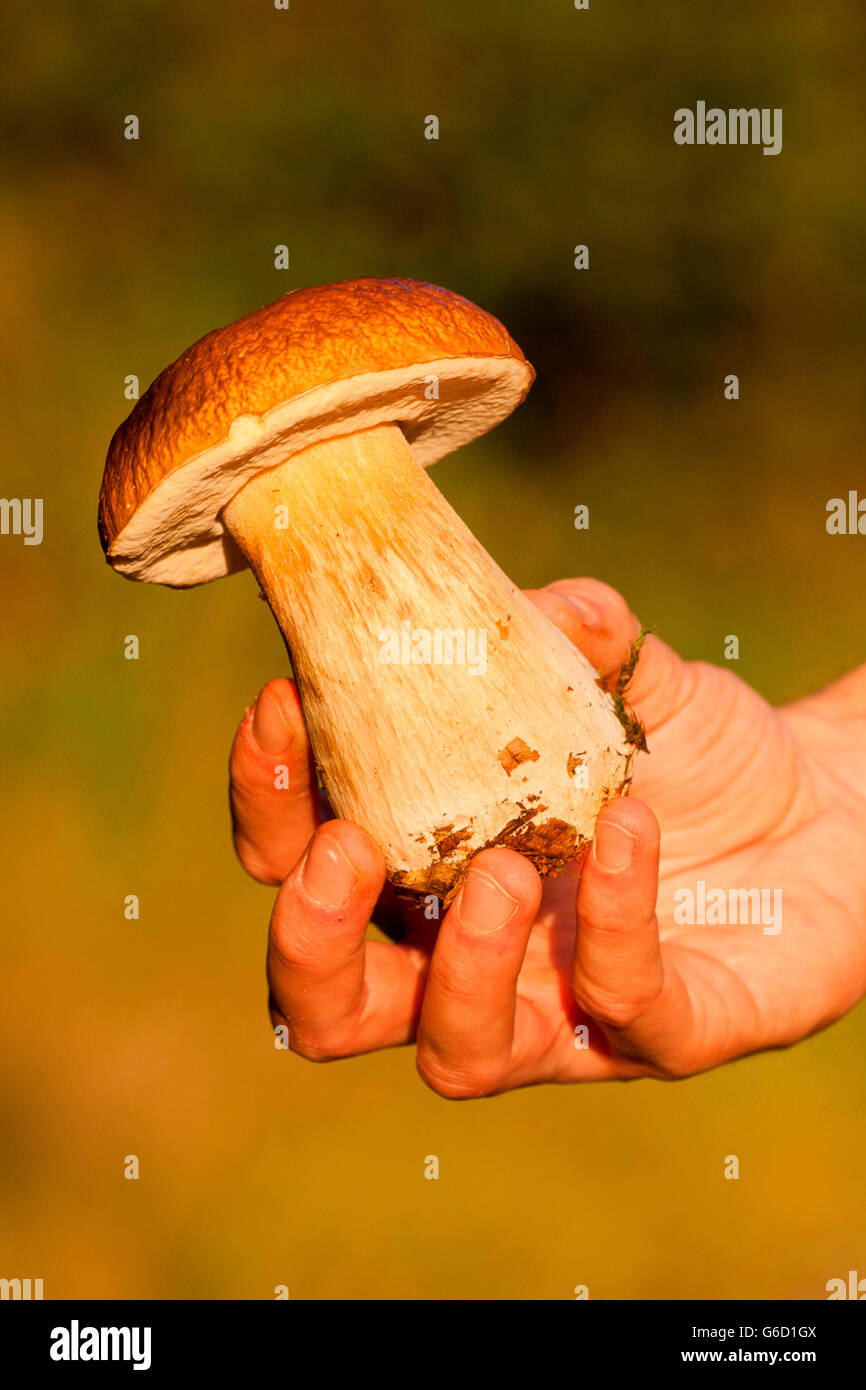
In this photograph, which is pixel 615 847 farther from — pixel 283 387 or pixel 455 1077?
pixel 283 387

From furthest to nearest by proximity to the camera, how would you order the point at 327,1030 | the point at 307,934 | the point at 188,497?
the point at 327,1030, the point at 307,934, the point at 188,497

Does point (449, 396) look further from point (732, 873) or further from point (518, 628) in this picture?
point (732, 873)

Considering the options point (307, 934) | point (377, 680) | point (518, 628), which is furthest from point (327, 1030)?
point (518, 628)

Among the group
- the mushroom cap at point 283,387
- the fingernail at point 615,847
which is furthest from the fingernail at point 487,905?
the mushroom cap at point 283,387

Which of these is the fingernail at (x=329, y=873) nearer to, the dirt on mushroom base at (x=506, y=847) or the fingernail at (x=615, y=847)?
the dirt on mushroom base at (x=506, y=847)

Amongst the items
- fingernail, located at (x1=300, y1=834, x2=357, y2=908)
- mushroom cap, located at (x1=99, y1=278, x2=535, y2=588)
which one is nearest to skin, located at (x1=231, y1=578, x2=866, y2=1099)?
fingernail, located at (x1=300, y1=834, x2=357, y2=908)

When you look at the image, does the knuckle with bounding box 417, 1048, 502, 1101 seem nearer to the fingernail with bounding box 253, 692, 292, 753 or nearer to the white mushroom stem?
the white mushroom stem

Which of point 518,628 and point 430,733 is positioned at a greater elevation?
point 518,628
